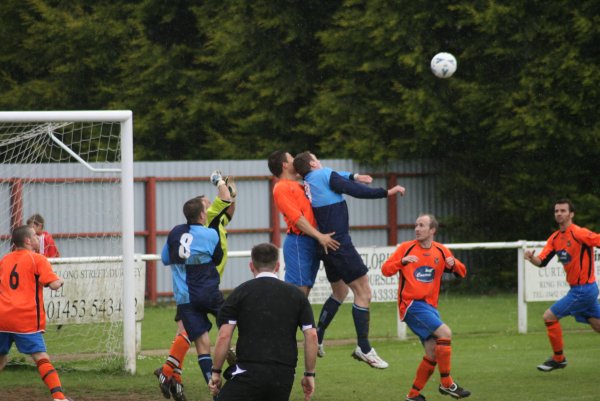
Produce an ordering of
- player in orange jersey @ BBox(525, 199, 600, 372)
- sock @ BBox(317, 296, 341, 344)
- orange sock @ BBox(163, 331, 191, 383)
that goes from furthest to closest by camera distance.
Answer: player in orange jersey @ BBox(525, 199, 600, 372) < sock @ BBox(317, 296, 341, 344) < orange sock @ BBox(163, 331, 191, 383)

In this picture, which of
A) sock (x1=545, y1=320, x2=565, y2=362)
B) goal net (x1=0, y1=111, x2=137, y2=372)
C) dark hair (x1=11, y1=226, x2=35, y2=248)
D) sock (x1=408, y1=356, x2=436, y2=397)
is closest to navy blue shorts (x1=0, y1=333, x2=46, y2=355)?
dark hair (x1=11, y1=226, x2=35, y2=248)

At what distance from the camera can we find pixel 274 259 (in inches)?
334

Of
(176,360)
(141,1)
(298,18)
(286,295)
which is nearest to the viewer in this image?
(286,295)

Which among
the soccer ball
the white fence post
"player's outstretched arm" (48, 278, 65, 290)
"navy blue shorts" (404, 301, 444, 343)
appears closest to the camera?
"player's outstretched arm" (48, 278, 65, 290)

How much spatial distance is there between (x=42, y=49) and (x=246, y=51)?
6.96m

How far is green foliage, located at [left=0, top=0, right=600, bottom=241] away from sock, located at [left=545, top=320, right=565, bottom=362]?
11.6 metres

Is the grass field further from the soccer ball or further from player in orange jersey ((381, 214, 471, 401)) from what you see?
the soccer ball

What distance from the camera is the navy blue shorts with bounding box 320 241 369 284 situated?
12.4 meters

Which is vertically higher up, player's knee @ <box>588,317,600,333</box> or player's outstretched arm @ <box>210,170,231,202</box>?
player's outstretched arm @ <box>210,170,231,202</box>

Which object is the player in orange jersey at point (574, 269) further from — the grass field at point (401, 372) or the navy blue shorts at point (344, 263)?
the navy blue shorts at point (344, 263)

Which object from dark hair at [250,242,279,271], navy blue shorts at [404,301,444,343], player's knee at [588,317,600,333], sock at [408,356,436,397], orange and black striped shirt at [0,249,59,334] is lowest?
sock at [408,356,436,397]

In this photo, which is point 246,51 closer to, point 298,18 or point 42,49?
point 298,18

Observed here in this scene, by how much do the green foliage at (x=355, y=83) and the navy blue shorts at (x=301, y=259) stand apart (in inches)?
540

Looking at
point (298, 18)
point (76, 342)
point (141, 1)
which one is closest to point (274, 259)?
point (76, 342)
